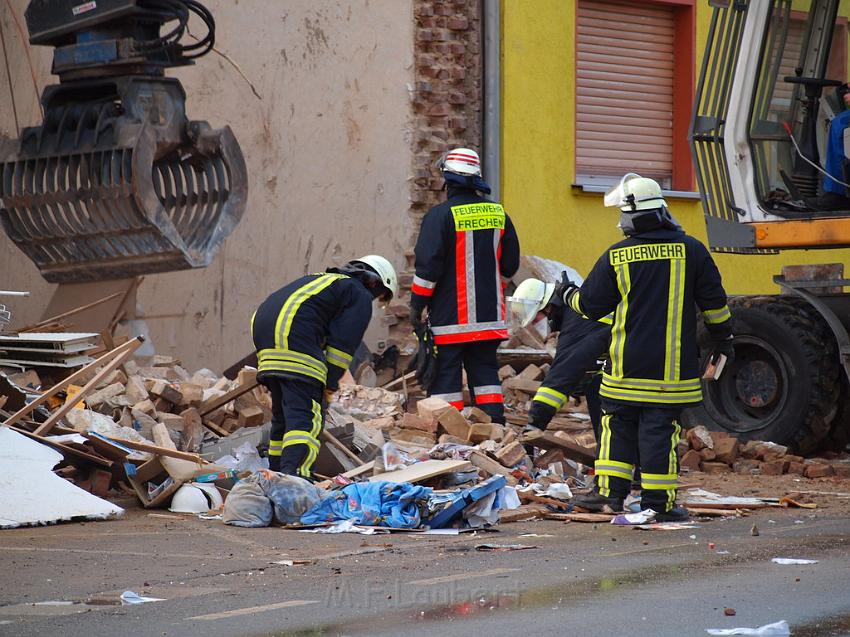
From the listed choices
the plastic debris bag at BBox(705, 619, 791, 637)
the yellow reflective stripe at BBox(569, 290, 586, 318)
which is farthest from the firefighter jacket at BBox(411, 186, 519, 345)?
the plastic debris bag at BBox(705, 619, 791, 637)

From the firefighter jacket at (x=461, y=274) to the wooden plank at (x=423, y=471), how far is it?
178 centimetres

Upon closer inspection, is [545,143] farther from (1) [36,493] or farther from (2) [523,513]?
(1) [36,493]

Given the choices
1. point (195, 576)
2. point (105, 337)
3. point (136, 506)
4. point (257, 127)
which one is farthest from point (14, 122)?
point (195, 576)

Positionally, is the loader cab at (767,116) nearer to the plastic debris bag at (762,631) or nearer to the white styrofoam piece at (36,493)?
the white styrofoam piece at (36,493)

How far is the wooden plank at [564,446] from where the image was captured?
9125 mm

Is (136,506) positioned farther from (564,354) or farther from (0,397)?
(564,354)

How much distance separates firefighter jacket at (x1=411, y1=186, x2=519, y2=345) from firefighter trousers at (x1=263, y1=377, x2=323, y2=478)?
6.51 ft

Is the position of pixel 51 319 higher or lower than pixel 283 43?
lower

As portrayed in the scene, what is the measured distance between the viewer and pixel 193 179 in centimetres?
973

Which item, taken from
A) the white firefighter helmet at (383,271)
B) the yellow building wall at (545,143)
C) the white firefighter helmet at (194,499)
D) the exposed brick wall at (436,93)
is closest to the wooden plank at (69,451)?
the white firefighter helmet at (194,499)

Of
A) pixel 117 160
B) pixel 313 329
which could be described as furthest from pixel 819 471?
pixel 117 160

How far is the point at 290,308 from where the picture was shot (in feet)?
25.8

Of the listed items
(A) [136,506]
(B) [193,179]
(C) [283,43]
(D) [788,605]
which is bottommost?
(A) [136,506]

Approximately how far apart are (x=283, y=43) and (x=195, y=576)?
303 inches
